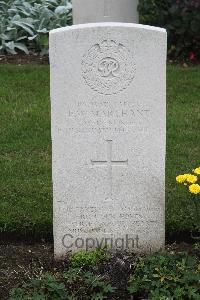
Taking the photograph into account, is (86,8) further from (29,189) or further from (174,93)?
(29,189)

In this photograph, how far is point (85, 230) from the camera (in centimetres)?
506

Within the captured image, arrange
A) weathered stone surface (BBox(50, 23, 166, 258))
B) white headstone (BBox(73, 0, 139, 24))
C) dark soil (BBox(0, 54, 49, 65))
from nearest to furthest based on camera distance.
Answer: weathered stone surface (BBox(50, 23, 166, 258)) < dark soil (BBox(0, 54, 49, 65)) < white headstone (BBox(73, 0, 139, 24))

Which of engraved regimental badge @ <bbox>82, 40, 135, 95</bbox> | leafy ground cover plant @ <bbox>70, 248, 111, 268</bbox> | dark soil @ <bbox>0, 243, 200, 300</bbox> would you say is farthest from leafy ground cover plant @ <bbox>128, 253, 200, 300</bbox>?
engraved regimental badge @ <bbox>82, 40, 135, 95</bbox>

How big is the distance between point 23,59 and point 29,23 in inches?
32.1

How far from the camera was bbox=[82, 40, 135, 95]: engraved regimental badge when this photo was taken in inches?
187

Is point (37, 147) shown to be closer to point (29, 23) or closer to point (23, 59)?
point (23, 59)

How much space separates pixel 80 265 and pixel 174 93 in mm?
4112

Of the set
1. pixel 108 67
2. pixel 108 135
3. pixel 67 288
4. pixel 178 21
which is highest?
pixel 178 21

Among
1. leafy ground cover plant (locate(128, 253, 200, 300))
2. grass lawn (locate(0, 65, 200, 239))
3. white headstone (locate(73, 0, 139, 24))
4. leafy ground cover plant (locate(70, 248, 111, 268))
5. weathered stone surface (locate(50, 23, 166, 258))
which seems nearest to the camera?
leafy ground cover plant (locate(128, 253, 200, 300))

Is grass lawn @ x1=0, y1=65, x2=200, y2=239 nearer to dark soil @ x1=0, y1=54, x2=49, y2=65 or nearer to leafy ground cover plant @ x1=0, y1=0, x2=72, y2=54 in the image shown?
dark soil @ x1=0, y1=54, x2=49, y2=65

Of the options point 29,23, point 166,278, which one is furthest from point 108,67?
point 29,23

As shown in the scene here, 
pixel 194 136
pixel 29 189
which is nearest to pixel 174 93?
pixel 194 136

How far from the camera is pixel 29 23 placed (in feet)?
36.0

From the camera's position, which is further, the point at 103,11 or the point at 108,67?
the point at 103,11
